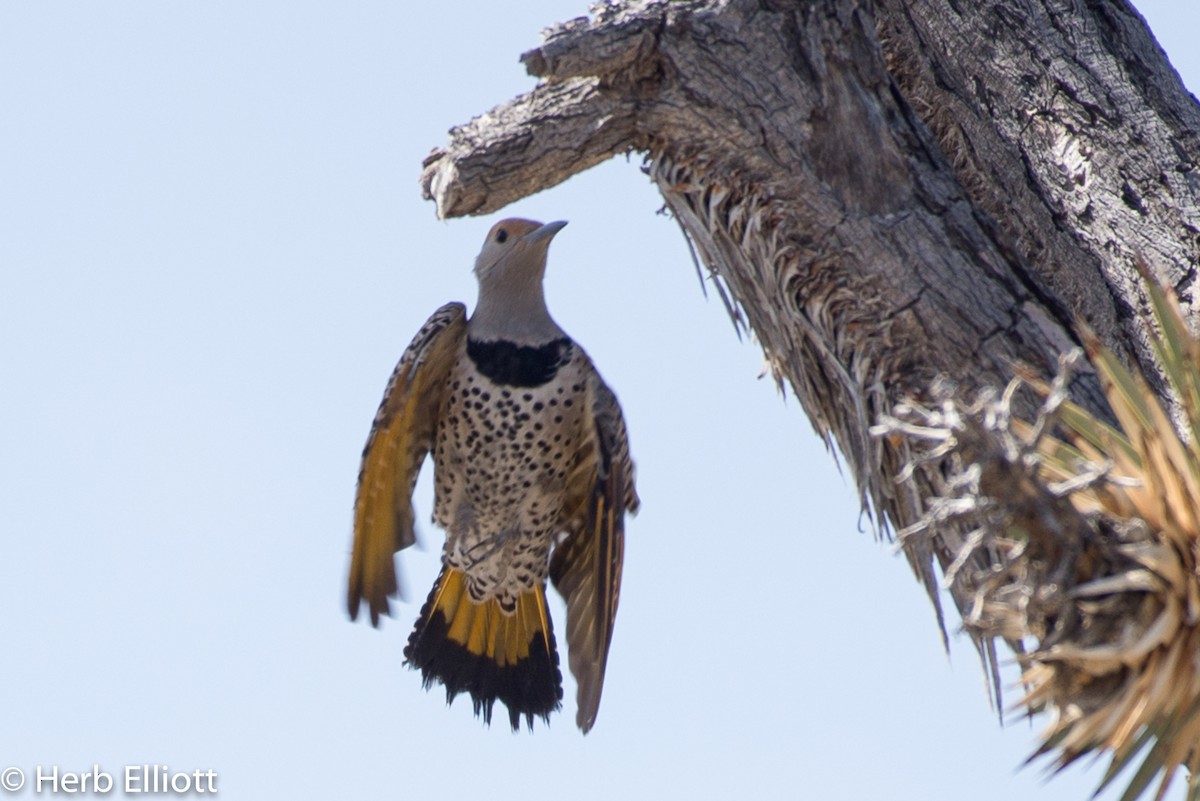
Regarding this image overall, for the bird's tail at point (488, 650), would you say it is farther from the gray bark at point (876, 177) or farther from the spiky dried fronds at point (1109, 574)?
the spiky dried fronds at point (1109, 574)

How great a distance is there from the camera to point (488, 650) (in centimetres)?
470

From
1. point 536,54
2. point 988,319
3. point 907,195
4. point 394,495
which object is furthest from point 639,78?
point 394,495

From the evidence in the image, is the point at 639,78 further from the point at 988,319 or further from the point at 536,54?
the point at 988,319

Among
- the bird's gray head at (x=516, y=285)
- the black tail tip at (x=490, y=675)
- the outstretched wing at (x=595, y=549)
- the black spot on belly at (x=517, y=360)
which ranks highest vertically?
the bird's gray head at (x=516, y=285)

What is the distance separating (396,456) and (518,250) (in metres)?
0.92

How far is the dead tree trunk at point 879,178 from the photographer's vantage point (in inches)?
115

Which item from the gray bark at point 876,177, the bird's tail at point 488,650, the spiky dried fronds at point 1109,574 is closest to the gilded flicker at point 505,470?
the bird's tail at point 488,650

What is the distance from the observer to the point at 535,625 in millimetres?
4766

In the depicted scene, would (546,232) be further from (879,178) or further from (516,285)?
(879,178)

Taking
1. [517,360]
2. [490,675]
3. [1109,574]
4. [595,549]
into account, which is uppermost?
[517,360]

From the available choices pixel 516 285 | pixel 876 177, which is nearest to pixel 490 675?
pixel 516 285

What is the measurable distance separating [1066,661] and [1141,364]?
121 cm

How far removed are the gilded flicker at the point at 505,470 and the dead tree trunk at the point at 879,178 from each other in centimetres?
128

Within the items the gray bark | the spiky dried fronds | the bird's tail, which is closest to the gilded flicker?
the bird's tail
